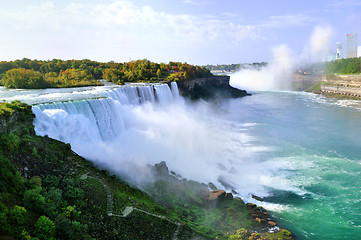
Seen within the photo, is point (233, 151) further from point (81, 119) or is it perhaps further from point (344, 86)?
point (344, 86)

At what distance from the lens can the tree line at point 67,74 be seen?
2973 centimetres

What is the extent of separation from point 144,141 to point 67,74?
23151 millimetres

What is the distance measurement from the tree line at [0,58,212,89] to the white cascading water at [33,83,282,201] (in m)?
10.5

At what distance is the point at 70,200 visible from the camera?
959cm

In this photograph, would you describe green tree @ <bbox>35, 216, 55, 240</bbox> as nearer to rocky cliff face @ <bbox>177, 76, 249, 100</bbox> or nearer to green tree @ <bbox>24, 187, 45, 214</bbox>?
green tree @ <bbox>24, 187, 45, 214</bbox>

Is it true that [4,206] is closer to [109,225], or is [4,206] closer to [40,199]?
[40,199]

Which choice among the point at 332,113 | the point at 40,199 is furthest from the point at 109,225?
the point at 332,113

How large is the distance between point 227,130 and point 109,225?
1033 inches

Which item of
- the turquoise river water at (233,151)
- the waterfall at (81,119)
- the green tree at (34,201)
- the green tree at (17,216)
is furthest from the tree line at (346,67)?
the green tree at (17,216)

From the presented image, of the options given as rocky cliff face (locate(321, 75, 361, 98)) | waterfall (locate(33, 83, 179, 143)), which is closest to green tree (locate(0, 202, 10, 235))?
waterfall (locate(33, 83, 179, 143))

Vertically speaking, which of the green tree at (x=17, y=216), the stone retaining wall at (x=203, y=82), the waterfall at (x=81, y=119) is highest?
the stone retaining wall at (x=203, y=82)

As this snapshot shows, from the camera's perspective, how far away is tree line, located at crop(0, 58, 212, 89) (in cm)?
2973

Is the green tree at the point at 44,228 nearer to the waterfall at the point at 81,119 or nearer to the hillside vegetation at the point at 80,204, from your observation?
the hillside vegetation at the point at 80,204

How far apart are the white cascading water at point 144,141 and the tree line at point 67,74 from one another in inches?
415
